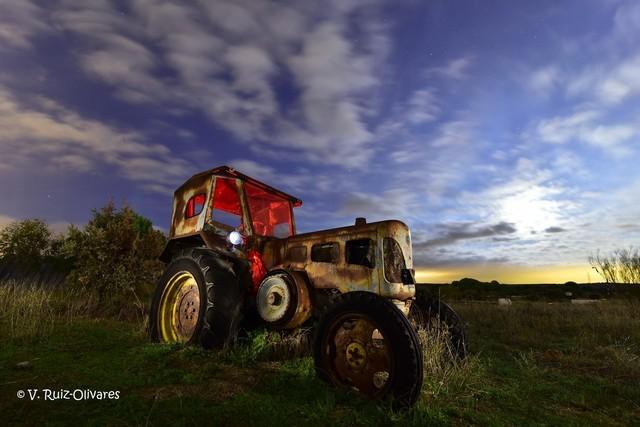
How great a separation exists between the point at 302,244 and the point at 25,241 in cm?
2798

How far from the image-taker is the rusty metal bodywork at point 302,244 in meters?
4.06

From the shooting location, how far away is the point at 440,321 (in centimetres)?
487

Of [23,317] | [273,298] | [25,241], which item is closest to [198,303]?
[273,298]

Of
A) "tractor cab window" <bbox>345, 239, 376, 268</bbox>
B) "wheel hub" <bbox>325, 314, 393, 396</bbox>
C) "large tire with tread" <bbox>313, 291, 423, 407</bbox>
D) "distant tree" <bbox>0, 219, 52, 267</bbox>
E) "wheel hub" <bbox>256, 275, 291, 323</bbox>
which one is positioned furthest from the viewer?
"distant tree" <bbox>0, 219, 52, 267</bbox>

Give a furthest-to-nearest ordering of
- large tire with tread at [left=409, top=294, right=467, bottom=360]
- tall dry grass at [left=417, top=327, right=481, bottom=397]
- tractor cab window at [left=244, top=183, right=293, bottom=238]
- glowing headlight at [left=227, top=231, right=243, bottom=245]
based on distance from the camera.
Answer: tractor cab window at [left=244, top=183, right=293, bottom=238]
glowing headlight at [left=227, top=231, right=243, bottom=245]
large tire with tread at [left=409, top=294, right=467, bottom=360]
tall dry grass at [left=417, top=327, right=481, bottom=397]

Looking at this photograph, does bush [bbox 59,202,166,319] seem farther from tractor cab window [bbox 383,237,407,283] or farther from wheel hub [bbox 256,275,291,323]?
tractor cab window [bbox 383,237,407,283]

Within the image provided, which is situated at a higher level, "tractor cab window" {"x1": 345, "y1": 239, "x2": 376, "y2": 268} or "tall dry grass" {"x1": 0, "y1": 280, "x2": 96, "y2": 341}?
"tractor cab window" {"x1": 345, "y1": 239, "x2": 376, "y2": 268}

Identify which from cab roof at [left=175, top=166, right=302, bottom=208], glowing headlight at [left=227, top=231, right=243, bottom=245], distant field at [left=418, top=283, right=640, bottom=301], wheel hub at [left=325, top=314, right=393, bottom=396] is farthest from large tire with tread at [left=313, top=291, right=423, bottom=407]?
distant field at [left=418, top=283, right=640, bottom=301]

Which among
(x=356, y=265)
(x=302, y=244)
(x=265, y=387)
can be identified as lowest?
(x=265, y=387)

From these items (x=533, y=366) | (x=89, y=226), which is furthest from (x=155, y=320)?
(x=89, y=226)

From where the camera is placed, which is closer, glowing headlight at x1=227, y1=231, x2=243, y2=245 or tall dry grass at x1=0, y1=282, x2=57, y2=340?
glowing headlight at x1=227, y1=231, x2=243, y2=245

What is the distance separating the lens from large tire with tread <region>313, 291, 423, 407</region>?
3.16m

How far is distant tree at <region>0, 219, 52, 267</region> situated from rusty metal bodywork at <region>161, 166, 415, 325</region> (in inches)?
953

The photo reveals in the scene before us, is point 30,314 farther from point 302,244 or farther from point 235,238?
point 302,244
